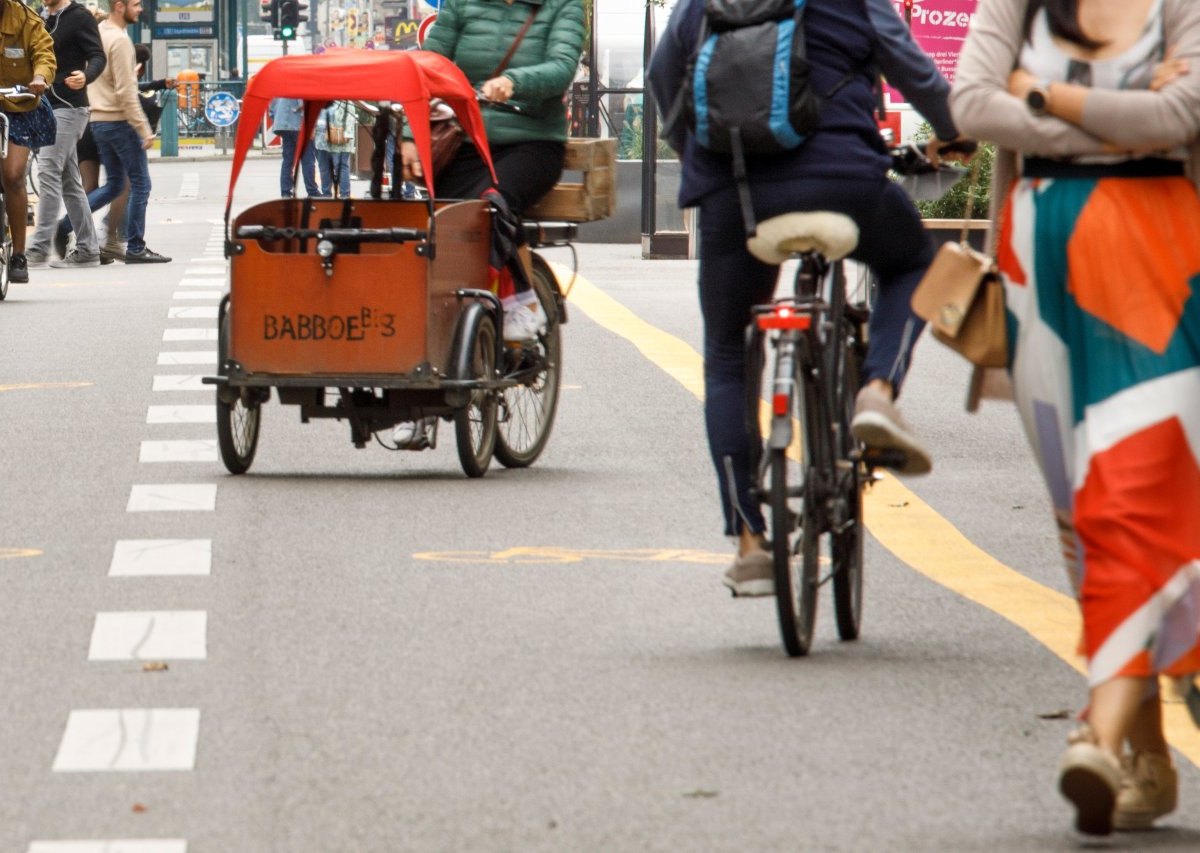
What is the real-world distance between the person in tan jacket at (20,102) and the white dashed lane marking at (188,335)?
3.17m

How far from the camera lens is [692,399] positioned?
12352 mm

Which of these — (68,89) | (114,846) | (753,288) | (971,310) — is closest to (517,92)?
(753,288)

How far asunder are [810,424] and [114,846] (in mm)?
2184

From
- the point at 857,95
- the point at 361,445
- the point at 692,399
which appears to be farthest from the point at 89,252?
the point at 857,95

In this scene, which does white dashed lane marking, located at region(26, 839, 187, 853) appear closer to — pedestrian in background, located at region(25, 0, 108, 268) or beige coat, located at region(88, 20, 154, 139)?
pedestrian in background, located at region(25, 0, 108, 268)

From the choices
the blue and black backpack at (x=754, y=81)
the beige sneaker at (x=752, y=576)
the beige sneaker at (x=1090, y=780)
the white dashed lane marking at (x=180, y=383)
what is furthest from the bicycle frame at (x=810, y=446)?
the white dashed lane marking at (x=180, y=383)

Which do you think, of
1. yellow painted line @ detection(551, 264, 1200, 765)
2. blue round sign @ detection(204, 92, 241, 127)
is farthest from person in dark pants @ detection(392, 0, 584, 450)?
blue round sign @ detection(204, 92, 241, 127)

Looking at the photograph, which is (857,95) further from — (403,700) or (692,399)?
(692,399)

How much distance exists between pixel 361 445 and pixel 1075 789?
5.57 m

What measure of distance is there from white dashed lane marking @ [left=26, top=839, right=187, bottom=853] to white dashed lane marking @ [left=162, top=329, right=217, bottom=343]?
10.4 m

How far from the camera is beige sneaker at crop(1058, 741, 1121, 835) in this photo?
176 inches

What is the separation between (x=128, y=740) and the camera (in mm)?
5512

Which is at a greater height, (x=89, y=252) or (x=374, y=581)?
(x=374, y=581)

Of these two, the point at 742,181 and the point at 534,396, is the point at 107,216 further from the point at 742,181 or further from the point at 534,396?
the point at 742,181
